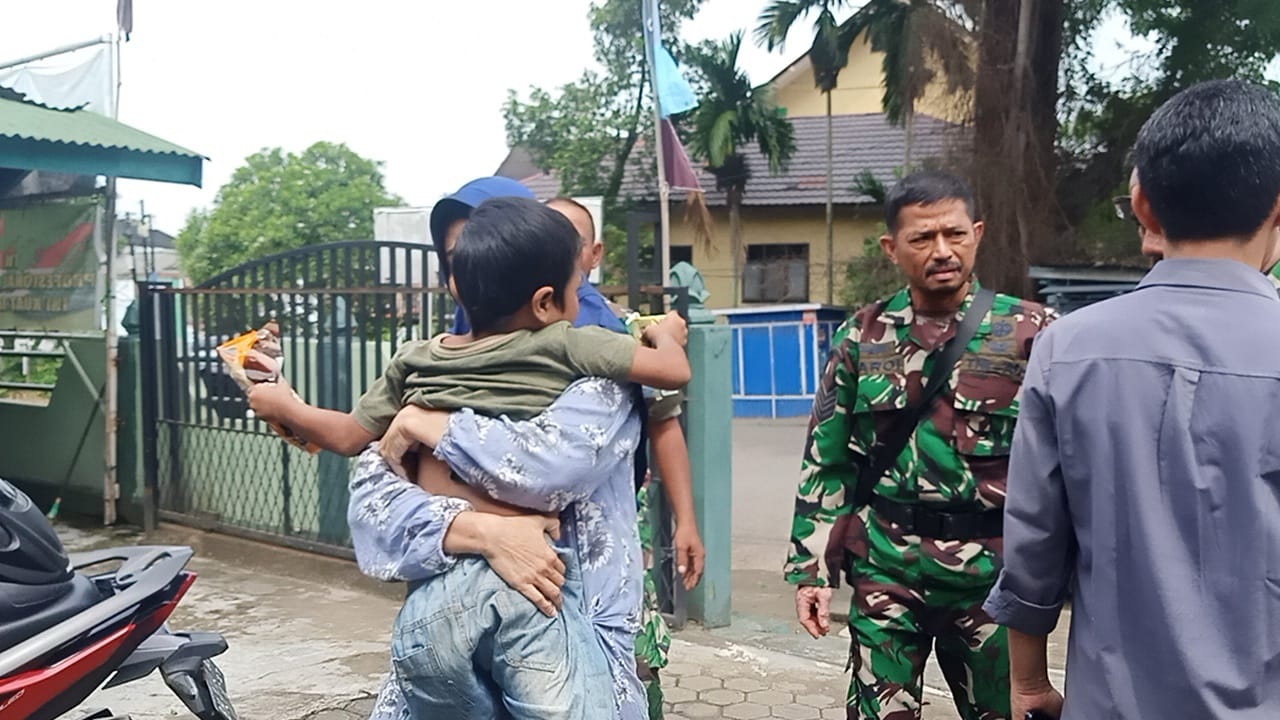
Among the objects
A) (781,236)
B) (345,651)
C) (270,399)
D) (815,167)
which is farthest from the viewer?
(815,167)

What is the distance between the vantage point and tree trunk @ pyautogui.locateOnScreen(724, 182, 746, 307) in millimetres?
20516

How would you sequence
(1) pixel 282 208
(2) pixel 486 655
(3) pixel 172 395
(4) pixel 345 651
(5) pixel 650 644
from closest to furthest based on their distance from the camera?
(2) pixel 486 655
(5) pixel 650 644
(4) pixel 345 651
(3) pixel 172 395
(1) pixel 282 208

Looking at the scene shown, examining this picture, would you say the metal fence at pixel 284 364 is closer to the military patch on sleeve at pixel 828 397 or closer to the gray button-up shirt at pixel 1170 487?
the military patch on sleeve at pixel 828 397

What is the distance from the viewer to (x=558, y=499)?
69.6 inches

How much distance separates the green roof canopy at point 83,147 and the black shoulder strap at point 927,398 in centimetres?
450

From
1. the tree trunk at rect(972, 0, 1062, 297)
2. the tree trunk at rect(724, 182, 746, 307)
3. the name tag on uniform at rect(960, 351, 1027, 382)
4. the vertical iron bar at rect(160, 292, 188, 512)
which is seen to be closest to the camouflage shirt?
the name tag on uniform at rect(960, 351, 1027, 382)

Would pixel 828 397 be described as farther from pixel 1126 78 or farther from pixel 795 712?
pixel 1126 78

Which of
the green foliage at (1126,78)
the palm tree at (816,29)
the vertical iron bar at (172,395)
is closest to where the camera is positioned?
the vertical iron bar at (172,395)

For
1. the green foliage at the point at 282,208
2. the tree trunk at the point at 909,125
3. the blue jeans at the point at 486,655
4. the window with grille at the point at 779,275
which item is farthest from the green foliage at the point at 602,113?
the blue jeans at the point at 486,655

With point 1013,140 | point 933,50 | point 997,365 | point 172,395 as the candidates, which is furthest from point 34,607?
point 933,50

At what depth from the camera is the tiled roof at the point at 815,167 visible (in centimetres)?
2109

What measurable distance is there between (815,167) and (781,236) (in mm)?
2100

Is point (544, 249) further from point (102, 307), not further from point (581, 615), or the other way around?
point (102, 307)

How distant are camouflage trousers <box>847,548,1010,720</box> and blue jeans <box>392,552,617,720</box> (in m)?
0.97
